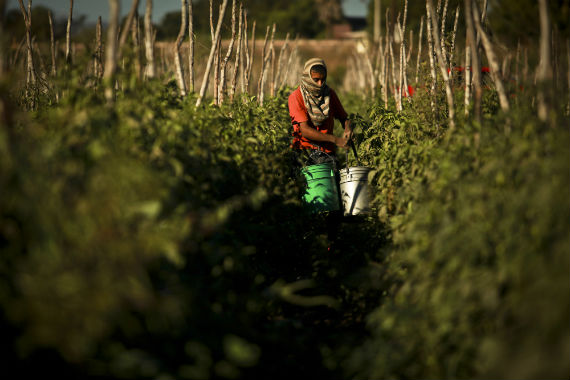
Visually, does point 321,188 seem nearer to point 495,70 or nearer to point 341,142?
point 341,142

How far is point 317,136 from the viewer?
173 inches

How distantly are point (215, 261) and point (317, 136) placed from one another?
7.30 feet

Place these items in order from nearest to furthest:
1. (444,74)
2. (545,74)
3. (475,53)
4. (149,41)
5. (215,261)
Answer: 1. (215,261)
2. (545,74)
3. (475,53)
4. (149,41)
5. (444,74)

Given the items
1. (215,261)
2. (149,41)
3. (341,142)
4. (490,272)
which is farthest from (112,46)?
(490,272)

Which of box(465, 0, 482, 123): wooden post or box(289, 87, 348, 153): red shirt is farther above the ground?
box(465, 0, 482, 123): wooden post

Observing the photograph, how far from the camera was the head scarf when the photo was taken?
462 centimetres

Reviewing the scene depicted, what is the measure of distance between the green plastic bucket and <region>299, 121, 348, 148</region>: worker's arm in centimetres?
36

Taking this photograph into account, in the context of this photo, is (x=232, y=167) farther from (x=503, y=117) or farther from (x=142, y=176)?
(x=503, y=117)

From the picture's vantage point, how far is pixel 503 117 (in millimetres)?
2834

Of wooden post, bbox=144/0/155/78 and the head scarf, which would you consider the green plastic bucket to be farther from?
wooden post, bbox=144/0/155/78

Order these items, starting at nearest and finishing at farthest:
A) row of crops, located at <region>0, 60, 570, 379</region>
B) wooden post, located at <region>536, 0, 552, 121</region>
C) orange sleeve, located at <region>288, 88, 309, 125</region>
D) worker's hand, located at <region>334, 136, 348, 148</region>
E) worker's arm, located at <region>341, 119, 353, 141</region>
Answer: row of crops, located at <region>0, 60, 570, 379</region> → wooden post, located at <region>536, 0, 552, 121</region> → worker's hand, located at <region>334, 136, 348, 148</region> → worker's arm, located at <region>341, 119, 353, 141</region> → orange sleeve, located at <region>288, 88, 309, 125</region>

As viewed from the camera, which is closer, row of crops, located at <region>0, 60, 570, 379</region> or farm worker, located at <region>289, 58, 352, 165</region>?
row of crops, located at <region>0, 60, 570, 379</region>

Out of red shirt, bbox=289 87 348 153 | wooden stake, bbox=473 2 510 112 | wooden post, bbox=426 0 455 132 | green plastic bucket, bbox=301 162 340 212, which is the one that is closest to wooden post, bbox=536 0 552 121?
wooden stake, bbox=473 2 510 112

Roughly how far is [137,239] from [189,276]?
44 centimetres
